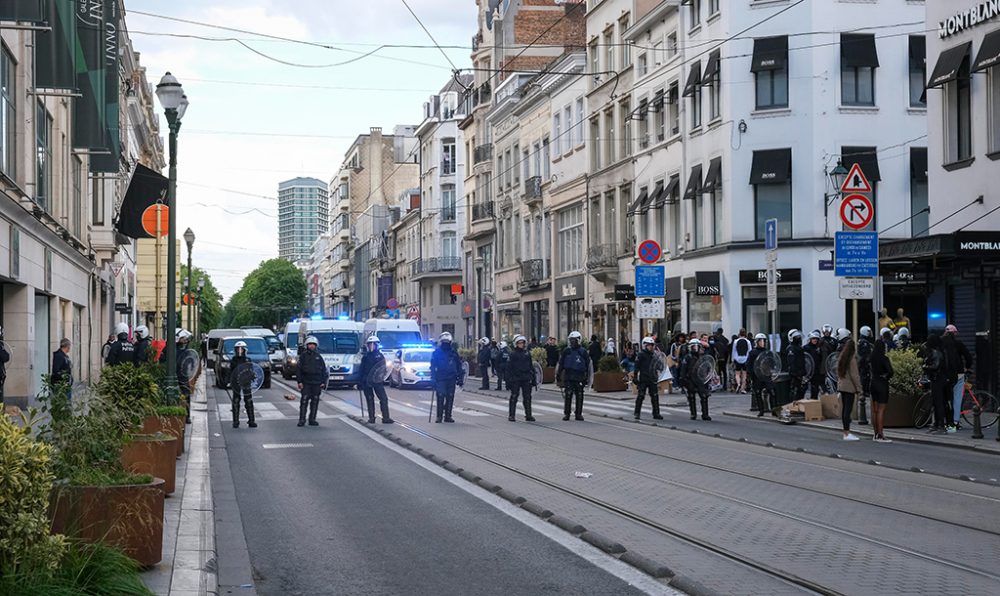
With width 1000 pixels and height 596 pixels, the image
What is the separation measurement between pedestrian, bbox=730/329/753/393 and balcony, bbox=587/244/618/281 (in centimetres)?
1541

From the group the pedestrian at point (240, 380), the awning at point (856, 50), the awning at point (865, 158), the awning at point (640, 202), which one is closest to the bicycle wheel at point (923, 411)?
the pedestrian at point (240, 380)

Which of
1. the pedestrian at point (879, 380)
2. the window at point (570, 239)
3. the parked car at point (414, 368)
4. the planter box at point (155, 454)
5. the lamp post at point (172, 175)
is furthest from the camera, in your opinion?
the window at point (570, 239)

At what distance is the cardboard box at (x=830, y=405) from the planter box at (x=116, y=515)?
766 inches

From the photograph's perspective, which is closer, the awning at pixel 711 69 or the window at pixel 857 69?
the window at pixel 857 69

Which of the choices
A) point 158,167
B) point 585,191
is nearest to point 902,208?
point 585,191

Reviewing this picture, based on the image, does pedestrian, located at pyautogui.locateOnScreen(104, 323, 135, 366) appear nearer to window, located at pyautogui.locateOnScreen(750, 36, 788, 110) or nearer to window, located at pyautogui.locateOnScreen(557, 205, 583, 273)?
window, located at pyautogui.locateOnScreen(750, 36, 788, 110)

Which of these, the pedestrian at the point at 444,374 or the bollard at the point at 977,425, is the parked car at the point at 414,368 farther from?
the bollard at the point at 977,425

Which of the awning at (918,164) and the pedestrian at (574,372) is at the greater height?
the awning at (918,164)

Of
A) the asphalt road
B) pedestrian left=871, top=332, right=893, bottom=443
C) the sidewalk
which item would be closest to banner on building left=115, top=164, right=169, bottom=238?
the sidewalk

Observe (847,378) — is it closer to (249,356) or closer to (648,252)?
(648,252)

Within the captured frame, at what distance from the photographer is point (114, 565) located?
276 inches

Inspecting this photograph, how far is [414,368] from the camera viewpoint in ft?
142

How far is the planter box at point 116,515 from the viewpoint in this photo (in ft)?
26.3

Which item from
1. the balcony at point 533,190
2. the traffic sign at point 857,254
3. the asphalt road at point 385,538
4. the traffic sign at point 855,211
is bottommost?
the asphalt road at point 385,538
